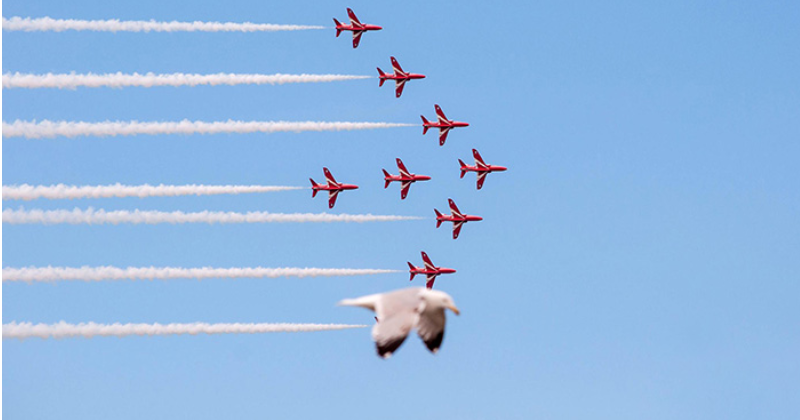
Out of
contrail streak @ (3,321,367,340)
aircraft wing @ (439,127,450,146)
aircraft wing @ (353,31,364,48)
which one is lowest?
contrail streak @ (3,321,367,340)

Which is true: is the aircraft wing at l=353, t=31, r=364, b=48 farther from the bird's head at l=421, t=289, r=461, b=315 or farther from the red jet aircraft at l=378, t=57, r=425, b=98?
the bird's head at l=421, t=289, r=461, b=315

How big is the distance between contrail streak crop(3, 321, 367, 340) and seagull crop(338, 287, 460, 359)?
44596mm

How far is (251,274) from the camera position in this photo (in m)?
133

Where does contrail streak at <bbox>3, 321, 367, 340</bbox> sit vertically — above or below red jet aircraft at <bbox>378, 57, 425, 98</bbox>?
below

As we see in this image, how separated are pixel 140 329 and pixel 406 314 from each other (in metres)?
49.2

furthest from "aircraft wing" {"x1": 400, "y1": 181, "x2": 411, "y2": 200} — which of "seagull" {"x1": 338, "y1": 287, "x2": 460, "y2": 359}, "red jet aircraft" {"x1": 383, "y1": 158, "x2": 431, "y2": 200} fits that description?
"seagull" {"x1": 338, "y1": 287, "x2": 460, "y2": 359}

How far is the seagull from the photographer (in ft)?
242

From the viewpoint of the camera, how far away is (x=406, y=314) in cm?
7612

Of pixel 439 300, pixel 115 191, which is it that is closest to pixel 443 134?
pixel 115 191

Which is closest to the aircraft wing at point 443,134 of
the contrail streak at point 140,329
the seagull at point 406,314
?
the contrail streak at point 140,329

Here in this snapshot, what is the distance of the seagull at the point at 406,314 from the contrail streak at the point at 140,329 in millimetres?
44596

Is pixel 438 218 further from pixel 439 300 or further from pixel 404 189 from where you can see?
pixel 439 300

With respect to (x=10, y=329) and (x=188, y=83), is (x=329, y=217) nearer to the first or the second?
(x=188, y=83)

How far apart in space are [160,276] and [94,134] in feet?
36.5
